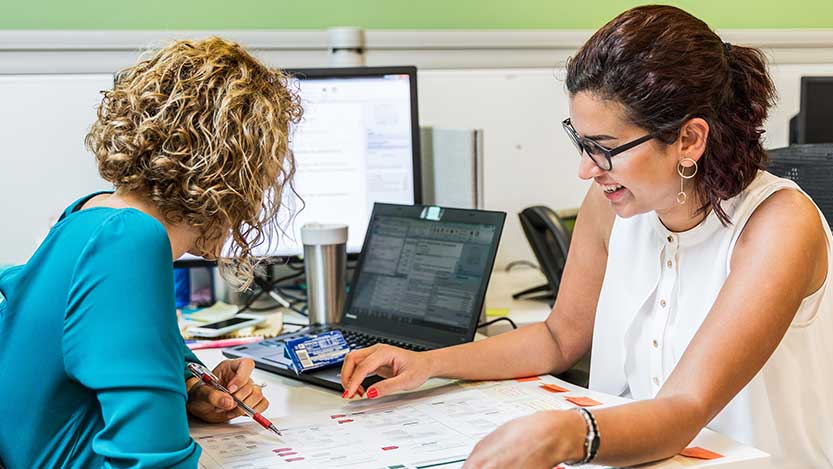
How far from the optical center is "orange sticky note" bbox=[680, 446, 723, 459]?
967 mm

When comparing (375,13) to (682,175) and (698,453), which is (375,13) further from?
(698,453)

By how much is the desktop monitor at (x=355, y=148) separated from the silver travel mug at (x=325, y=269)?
0.52 feet

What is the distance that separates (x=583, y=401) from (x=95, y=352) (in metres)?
0.61

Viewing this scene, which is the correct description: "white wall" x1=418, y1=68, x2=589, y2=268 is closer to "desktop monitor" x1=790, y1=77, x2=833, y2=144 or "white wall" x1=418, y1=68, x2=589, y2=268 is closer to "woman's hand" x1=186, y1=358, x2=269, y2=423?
"desktop monitor" x1=790, y1=77, x2=833, y2=144

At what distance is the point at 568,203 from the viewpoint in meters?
2.22

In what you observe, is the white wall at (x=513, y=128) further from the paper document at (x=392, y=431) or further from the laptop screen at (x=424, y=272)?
the paper document at (x=392, y=431)

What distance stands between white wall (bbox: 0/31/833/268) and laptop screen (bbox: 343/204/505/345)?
56cm

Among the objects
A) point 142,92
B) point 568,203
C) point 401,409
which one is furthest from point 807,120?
point 142,92

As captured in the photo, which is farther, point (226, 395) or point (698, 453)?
point (226, 395)

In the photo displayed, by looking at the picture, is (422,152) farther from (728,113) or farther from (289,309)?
(728,113)

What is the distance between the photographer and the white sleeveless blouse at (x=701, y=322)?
1229 millimetres

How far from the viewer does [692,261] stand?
1.28 metres

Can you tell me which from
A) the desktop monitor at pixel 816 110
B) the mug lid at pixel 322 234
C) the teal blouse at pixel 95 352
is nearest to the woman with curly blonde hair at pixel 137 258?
the teal blouse at pixel 95 352

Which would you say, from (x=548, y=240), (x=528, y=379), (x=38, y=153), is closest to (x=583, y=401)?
(x=528, y=379)
